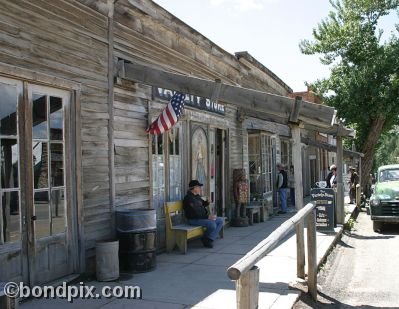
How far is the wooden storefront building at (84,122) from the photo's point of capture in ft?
18.6

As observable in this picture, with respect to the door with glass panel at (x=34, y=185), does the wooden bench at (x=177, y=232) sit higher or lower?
lower

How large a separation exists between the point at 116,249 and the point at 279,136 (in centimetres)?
1221

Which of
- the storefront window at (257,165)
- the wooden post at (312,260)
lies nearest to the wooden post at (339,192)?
the storefront window at (257,165)

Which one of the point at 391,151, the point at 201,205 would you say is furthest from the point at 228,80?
the point at 391,151

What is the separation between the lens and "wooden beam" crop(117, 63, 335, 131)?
6.80 metres

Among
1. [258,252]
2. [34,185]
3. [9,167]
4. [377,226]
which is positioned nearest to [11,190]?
[9,167]

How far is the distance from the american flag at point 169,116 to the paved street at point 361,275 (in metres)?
3.68

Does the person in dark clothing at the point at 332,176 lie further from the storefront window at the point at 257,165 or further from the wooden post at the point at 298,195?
the wooden post at the point at 298,195

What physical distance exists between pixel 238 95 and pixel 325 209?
510 cm

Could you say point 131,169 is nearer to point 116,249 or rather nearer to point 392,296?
point 116,249

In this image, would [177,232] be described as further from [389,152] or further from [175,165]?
[389,152]

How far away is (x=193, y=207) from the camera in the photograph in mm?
9289

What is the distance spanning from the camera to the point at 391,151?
3511 inches

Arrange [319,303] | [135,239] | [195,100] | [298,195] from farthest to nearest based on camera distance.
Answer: [195,100] < [135,239] < [298,195] < [319,303]
